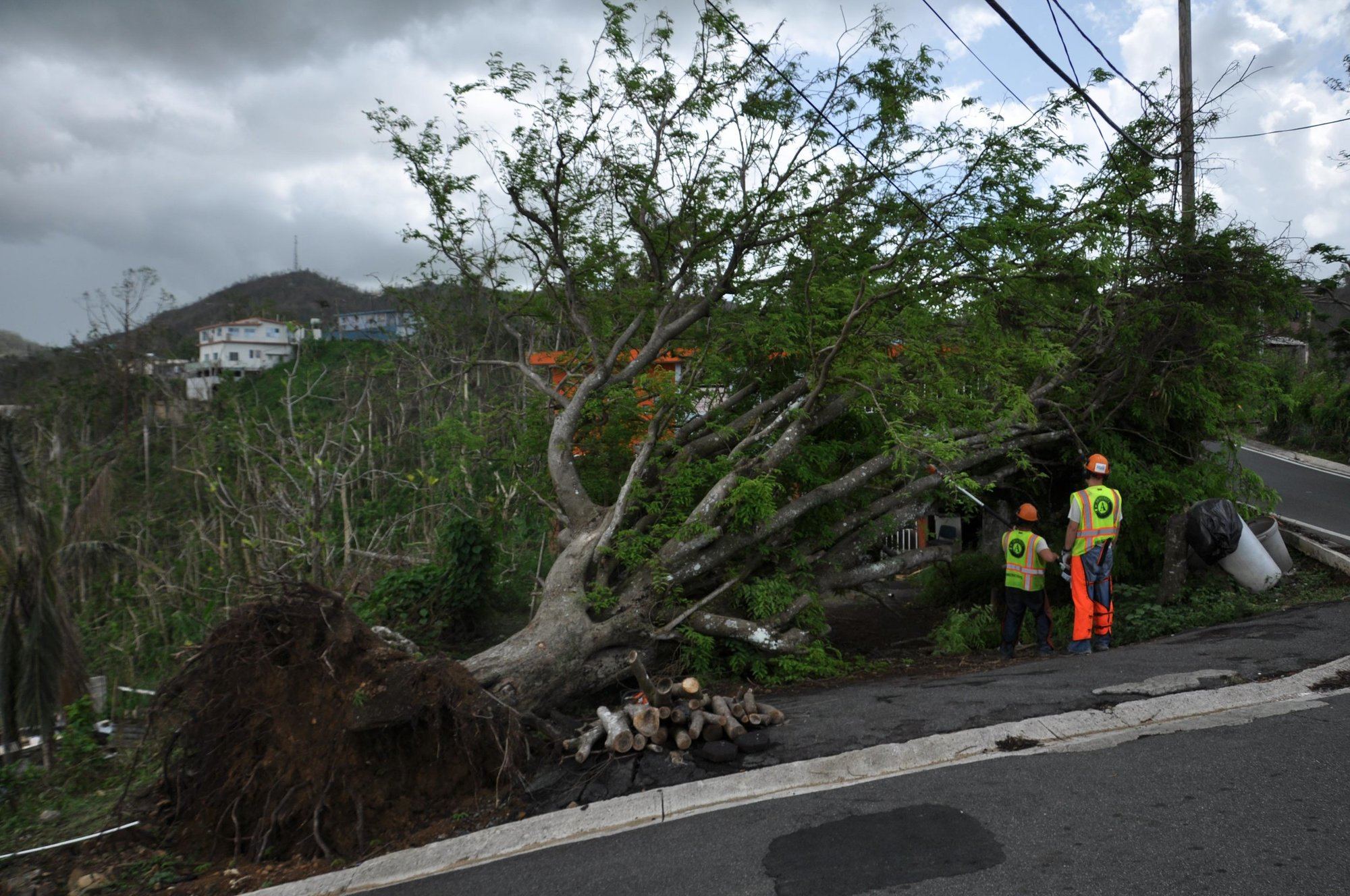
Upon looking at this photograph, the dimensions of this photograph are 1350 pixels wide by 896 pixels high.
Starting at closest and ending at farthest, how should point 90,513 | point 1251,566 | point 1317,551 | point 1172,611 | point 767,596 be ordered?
point 1172,611, point 1251,566, point 767,596, point 90,513, point 1317,551

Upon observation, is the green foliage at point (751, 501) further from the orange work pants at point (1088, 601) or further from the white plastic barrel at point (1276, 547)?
the white plastic barrel at point (1276, 547)

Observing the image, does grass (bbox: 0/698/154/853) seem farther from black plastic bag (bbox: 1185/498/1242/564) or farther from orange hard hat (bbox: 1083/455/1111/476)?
black plastic bag (bbox: 1185/498/1242/564)

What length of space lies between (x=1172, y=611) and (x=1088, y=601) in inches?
55.3

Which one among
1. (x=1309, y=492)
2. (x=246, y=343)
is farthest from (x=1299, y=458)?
(x=246, y=343)

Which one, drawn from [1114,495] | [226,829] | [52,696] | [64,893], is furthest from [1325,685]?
[52,696]

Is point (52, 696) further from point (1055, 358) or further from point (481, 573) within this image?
point (1055, 358)

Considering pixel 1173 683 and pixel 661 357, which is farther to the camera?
pixel 661 357

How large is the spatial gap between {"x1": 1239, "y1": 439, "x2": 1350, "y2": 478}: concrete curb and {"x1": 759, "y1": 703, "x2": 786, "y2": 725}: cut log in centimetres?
1546

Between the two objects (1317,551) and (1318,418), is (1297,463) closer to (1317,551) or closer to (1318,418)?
(1318,418)

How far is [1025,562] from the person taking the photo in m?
8.20

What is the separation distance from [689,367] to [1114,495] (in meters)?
4.93

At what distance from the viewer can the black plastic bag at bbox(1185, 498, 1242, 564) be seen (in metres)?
8.47

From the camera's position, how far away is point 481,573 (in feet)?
35.5

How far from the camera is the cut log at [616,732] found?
225 inches
